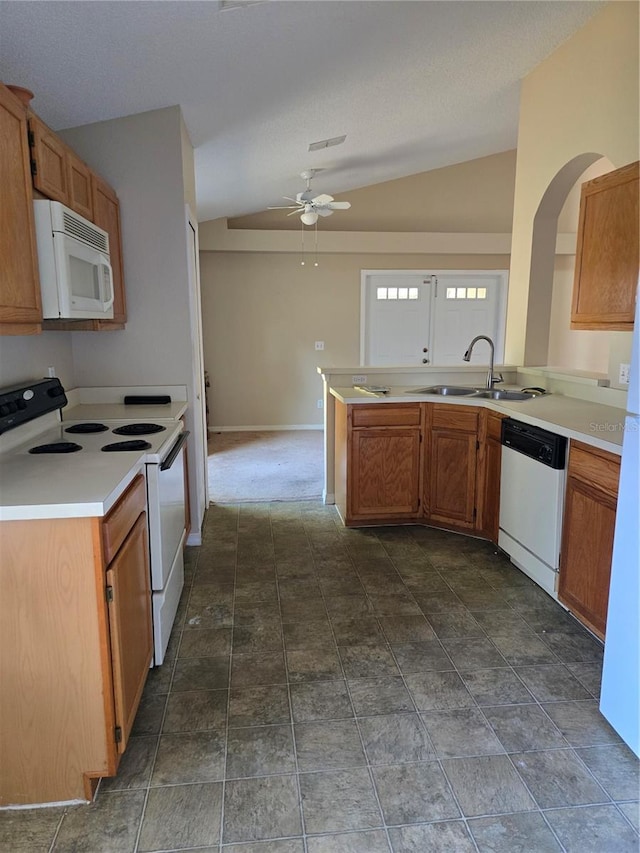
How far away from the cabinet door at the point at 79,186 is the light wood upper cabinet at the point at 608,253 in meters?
2.37

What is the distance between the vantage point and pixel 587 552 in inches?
92.9

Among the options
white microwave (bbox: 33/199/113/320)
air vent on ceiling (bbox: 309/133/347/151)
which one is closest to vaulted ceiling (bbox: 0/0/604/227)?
air vent on ceiling (bbox: 309/133/347/151)

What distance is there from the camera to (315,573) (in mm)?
3082

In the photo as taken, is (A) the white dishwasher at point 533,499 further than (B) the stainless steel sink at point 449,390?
No

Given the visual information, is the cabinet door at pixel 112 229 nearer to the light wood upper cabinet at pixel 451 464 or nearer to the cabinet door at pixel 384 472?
the cabinet door at pixel 384 472

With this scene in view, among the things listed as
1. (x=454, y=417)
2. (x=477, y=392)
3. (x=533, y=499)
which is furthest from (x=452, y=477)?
(x=533, y=499)

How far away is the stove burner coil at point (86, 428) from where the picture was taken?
261 cm

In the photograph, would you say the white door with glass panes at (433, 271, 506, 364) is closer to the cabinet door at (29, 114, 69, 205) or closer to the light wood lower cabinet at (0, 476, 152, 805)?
the cabinet door at (29, 114, 69, 205)

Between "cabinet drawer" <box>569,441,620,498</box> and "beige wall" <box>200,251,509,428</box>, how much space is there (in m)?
4.69

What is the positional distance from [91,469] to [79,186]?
1440 mm

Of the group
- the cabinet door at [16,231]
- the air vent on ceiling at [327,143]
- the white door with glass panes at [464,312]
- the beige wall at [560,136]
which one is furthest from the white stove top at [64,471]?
the white door with glass panes at [464,312]

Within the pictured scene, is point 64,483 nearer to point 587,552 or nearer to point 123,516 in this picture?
point 123,516

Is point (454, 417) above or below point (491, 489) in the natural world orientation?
above

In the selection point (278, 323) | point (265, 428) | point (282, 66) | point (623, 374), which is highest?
point (282, 66)
